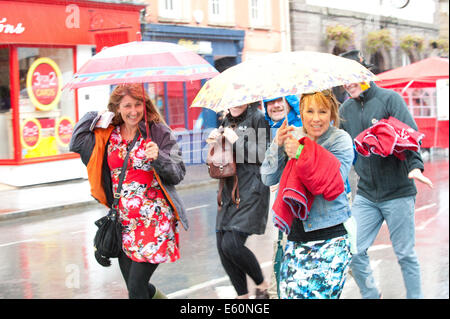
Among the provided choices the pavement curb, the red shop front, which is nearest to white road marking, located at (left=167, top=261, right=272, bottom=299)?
the pavement curb

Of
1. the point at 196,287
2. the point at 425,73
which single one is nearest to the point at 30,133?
the point at 196,287

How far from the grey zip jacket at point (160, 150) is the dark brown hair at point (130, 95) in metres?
0.05

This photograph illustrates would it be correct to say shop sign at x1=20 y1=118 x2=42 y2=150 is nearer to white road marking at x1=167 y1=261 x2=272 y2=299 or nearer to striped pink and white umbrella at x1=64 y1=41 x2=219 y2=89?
white road marking at x1=167 y1=261 x2=272 y2=299

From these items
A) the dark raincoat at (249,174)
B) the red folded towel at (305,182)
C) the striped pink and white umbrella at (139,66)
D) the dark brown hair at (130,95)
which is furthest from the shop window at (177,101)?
the red folded towel at (305,182)

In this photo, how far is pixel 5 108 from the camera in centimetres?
560

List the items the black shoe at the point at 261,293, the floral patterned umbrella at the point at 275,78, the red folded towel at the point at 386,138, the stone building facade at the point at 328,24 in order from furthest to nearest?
the stone building facade at the point at 328,24 < the black shoe at the point at 261,293 < the red folded towel at the point at 386,138 < the floral patterned umbrella at the point at 275,78

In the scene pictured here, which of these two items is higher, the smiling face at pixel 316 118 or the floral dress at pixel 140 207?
the smiling face at pixel 316 118

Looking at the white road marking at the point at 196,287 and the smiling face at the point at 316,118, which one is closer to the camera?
the smiling face at the point at 316,118

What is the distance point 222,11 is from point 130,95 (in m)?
2.10

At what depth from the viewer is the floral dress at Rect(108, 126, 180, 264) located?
3742 millimetres

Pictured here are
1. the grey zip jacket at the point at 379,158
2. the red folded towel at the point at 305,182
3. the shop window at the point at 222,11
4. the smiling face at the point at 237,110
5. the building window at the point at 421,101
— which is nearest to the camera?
the red folded towel at the point at 305,182

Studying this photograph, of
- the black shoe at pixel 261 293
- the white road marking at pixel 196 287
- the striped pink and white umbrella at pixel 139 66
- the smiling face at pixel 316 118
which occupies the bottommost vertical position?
the white road marking at pixel 196 287

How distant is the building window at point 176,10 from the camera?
225 inches

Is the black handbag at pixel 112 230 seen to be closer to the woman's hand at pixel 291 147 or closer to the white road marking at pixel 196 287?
the woman's hand at pixel 291 147
